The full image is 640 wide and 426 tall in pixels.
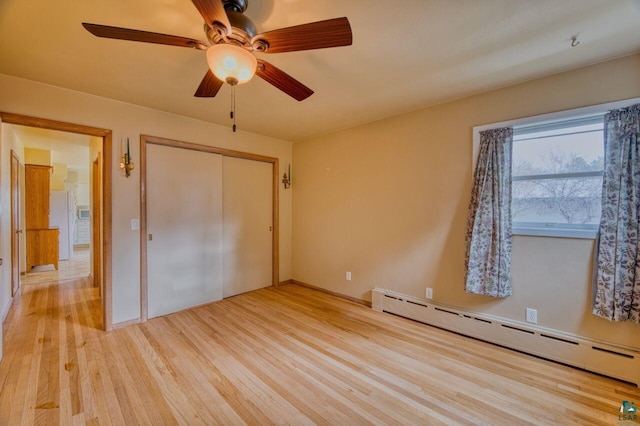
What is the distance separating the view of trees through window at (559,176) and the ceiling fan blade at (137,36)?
2.82 meters

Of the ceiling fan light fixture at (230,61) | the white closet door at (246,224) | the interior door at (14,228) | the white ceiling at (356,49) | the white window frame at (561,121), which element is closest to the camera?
the ceiling fan light fixture at (230,61)

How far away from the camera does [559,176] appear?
2.33m

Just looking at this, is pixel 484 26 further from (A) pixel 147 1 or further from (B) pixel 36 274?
(B) pixel 36 274

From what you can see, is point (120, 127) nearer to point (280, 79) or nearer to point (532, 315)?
point (280, 79)

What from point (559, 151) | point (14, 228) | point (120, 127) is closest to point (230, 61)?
point (120, 127)

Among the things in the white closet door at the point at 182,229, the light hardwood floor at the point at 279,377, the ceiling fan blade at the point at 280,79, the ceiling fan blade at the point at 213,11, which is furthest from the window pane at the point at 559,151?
the white closet door at the point at 182,229

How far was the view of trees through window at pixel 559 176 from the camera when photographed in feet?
7.20

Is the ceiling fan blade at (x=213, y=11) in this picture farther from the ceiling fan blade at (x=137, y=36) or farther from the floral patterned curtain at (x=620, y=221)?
the floral patterned curtain at (x=620, y=221)

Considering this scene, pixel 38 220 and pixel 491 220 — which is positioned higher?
pixel 491 220

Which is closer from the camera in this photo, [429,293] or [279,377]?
[279,377]

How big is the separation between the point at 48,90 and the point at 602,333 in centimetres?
537

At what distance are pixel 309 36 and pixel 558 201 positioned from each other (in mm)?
2510

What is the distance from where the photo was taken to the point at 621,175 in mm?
2008

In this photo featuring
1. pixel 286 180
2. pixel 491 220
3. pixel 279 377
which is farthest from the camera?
pixel 286 180
